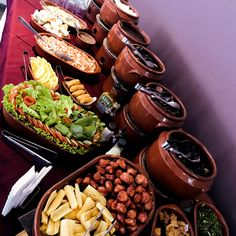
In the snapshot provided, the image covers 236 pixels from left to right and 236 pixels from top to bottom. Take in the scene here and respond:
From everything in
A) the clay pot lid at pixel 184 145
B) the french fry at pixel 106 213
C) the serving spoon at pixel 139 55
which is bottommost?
the french fry at pixel 106 213

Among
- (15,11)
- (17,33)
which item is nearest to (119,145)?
(17,33)

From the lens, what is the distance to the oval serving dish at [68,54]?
1587 mm

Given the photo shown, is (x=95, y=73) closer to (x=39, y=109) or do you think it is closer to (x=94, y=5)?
(x=39, y=109)

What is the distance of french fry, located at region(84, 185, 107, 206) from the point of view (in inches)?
36.6

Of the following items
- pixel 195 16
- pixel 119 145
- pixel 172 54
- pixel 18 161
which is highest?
pixel 195 16

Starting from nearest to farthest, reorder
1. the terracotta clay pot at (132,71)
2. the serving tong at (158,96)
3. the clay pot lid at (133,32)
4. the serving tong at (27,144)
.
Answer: the serving tong at (27,144) < the serving tong at (158,96) < the terracotta clay pot at (132,71) < the clay pot lid at (133,32)

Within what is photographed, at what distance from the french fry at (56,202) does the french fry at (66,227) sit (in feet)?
0.15

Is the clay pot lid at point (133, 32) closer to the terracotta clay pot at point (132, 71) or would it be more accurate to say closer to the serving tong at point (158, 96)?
the terracotta clay pot at point (132, 71)

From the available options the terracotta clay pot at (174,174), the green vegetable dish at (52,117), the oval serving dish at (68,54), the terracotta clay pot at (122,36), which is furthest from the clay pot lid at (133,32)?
the terracotta clay pot at (174,174)

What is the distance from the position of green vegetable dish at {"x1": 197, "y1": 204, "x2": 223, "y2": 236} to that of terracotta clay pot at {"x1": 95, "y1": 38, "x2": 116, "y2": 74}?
98 cm

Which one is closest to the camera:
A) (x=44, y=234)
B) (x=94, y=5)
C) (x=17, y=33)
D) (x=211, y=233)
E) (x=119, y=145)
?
(x=44, y=234)

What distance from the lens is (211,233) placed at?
1.14 metres

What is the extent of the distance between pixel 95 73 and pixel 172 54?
607 millimetres

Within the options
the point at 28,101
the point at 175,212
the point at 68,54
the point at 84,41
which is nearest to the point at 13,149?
the point at 28,101
